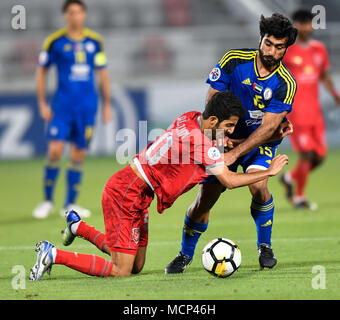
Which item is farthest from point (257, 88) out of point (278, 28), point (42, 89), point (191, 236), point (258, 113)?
point (42, 89)

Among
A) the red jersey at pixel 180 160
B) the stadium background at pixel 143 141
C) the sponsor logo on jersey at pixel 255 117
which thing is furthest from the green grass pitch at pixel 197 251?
the sponsor logo on jersey at pixel 255 117

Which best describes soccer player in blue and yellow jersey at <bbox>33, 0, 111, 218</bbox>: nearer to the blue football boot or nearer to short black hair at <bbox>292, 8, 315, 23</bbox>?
short black hair at <bbox>292, 8, 315, 23</bbox>

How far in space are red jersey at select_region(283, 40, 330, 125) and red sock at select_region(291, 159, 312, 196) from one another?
58cm

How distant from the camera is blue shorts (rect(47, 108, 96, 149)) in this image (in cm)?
932

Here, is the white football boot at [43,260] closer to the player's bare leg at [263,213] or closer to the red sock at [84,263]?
the red sock at [84,263]

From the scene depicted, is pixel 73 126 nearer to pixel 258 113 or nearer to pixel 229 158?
pixel 258 113

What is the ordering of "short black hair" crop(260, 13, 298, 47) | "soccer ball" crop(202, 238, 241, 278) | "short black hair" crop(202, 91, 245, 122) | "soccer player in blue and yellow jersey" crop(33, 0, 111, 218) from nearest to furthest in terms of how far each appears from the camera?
"short black hair" crop(202, 91, 245, 122)
"soccer ball" crop(202, 238, 241, 278)
"short black hair" crop(260, 13, 298, 47)
"soccer player in blue and yellow jersey" crop(33, 0, 111, 218)

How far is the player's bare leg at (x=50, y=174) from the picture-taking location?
928 cm

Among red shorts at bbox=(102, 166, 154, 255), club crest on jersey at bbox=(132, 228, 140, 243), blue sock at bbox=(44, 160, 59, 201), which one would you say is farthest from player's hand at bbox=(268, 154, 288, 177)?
blue sock at bbox=(44, 160, 59, 201)

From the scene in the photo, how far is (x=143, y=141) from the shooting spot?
8992 mm

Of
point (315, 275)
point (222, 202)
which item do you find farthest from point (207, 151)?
point (222, 202)

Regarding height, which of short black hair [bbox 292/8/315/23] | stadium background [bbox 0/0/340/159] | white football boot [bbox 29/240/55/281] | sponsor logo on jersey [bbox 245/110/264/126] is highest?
stadium background [bbox 0/0/340/159]

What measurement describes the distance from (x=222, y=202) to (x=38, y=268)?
5.44m

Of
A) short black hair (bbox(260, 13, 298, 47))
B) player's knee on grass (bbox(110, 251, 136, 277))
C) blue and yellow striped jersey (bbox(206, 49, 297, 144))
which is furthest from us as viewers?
blue and yellow striped jersey (bbox(206, 49, 297, 144))
